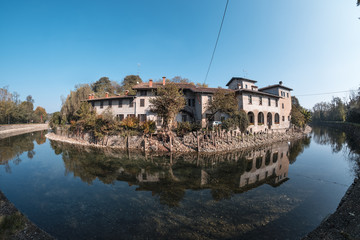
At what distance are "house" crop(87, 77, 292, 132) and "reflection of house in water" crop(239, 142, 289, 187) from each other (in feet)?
29.9

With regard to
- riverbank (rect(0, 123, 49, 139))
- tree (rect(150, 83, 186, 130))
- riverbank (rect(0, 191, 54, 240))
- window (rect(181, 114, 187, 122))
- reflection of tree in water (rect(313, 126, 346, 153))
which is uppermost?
tree (rect(150, 83, 186, 130))

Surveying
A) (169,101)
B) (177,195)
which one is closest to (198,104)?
(169,101)

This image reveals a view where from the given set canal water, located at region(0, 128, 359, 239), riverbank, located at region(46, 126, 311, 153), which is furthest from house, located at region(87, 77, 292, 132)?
canal water, located at region(0, 128, 359, 239)

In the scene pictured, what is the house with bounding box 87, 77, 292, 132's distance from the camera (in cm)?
2656

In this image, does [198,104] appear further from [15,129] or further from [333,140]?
[15,129]

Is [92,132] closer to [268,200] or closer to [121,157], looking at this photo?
[121,157]

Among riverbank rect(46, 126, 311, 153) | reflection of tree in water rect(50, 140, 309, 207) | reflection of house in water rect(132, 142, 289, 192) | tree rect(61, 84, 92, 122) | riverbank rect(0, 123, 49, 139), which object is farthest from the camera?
riverbank rect(0, 123, 49, 139)

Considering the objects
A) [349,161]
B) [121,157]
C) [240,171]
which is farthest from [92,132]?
[349,161]

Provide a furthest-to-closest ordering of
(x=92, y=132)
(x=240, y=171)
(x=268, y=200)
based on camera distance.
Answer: (x=92, y=132) → (x=240, y=171) → (x=268, y=200)

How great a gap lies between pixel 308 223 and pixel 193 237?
568 centimetres

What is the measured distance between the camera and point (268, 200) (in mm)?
9102

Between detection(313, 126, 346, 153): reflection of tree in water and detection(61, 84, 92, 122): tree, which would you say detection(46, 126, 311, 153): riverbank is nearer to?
detection(313, 126, 346, 153): reflection of tree in water

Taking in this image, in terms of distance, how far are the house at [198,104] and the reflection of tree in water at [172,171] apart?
362 inches

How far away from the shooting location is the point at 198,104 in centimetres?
2716
